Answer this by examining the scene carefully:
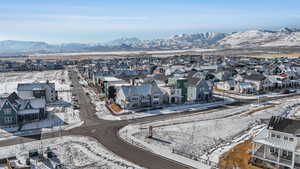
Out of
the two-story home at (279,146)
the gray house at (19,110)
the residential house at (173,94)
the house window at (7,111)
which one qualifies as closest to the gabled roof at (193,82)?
the residential house at (173,94)

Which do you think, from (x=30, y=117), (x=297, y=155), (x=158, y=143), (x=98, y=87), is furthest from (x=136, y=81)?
(x=297, y=155)

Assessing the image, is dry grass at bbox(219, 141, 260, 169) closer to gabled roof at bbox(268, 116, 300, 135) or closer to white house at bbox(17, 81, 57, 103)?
gabled roof at bbox(268, 116, 300, 135)

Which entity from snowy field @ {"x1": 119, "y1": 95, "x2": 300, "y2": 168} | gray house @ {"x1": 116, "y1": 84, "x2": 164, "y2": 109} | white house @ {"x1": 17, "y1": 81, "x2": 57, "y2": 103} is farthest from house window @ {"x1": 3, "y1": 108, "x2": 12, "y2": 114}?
gray house @ {"x1": 116, "y1": 84, "x2": 164, "y2": 109}

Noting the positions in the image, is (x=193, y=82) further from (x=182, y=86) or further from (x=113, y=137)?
(x=113, y=137)

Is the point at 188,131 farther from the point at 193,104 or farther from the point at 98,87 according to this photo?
the point at 98,87

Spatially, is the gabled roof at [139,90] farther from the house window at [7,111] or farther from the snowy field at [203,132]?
the house window at [7,111]

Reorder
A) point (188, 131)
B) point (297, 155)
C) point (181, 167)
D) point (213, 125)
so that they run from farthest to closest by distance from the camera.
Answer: point (213, 125) → point (188, 131) → point (181, 167) → point (297, 155)

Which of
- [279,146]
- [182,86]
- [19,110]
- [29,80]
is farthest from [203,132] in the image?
[29,80]

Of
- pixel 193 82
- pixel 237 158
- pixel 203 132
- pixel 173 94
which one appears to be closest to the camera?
pixel 237 158
